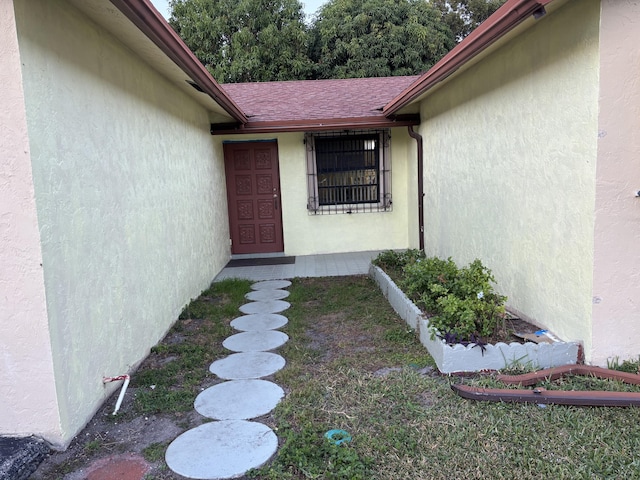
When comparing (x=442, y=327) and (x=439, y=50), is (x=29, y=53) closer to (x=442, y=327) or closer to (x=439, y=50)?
(x=442, y=327)

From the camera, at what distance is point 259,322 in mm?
4934

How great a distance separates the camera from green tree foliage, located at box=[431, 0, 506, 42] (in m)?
21.5

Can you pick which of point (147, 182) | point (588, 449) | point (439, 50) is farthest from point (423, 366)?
point (439, 50)

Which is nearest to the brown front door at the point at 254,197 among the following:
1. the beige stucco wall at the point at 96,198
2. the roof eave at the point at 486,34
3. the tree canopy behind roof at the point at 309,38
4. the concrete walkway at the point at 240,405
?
the concrete walkway at the point at 240,405

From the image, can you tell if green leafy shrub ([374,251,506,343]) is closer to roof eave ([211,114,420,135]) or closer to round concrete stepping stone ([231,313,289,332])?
round concrete stepping stone ([231,313,289,332])

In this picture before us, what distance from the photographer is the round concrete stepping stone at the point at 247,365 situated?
3596mm

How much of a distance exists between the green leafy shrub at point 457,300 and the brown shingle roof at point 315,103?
3931mm

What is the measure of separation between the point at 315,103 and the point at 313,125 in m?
1.34

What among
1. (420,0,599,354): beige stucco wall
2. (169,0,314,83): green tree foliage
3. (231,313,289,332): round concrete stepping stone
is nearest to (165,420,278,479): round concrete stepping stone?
(231,313,289,332): round concrete stepping stone

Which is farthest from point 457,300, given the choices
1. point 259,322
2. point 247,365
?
point 259,322

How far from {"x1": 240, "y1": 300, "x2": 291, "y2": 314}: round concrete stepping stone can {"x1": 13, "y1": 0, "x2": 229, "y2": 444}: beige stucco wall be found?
0.81 m

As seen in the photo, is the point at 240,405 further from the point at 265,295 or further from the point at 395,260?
the point at 395,260

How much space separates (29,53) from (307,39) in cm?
1800

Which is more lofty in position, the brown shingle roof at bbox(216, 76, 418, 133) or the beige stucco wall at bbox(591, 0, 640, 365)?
the brown shingle roof at bbox(216, 76, 418, 133)
